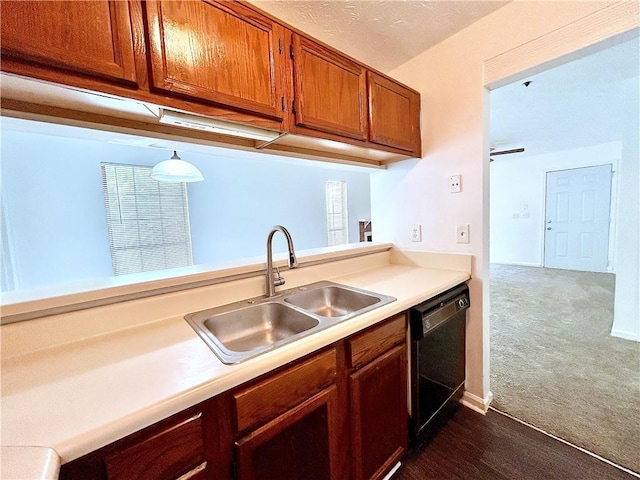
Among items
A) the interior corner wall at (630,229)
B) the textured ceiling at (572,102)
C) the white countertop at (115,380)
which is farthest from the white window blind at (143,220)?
the interior corner wall at (630,229)

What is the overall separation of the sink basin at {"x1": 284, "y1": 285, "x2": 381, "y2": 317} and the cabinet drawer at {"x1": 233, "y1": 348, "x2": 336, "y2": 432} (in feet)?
1.54

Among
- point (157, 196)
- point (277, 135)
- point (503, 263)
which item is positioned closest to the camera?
point (277, 135)

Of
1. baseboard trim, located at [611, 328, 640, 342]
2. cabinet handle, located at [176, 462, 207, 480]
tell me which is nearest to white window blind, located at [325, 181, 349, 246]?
baseboard trim, located at [611, 328, 640, 342]

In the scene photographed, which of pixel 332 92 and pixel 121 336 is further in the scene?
pixel 332 92

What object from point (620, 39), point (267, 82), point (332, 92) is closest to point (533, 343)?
point (620, 39)

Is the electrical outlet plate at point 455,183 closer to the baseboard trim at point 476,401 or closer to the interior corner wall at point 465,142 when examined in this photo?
the interior corner wall at point 465,142

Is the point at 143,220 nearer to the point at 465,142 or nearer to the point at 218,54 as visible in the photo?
the point at 218,54

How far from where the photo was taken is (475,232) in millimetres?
1638

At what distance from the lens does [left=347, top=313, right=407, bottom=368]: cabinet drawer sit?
3.34 feet

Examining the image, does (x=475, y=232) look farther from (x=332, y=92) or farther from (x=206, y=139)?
(x=206, y=139)

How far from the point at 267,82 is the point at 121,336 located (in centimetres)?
116

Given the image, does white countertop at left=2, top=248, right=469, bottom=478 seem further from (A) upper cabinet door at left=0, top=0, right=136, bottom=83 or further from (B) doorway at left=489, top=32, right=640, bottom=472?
(B) doorway at left=489, top=32, right=640, bottom=472

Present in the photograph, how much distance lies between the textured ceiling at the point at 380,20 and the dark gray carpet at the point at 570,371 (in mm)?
2368

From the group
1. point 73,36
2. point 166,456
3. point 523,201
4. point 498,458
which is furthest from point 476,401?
point 523,201
